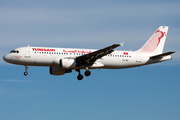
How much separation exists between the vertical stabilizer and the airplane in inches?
24.8

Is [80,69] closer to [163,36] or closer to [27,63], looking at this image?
[27,63]

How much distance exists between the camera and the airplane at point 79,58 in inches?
1962

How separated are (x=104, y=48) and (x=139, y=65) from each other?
10.0 meters

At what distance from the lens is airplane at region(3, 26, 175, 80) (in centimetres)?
4984

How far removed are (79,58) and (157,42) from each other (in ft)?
51.3

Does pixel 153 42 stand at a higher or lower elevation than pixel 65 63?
higher

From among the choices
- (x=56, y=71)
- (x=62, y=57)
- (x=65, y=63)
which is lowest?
(x=56, y=71)

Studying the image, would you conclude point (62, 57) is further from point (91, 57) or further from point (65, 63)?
point (91, 57)

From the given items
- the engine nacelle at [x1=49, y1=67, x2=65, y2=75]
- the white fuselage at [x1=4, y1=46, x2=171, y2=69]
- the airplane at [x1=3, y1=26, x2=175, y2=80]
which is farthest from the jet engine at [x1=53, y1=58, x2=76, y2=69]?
the engine nacelle at [x1=49, y1=67, x2=65, y2=75]

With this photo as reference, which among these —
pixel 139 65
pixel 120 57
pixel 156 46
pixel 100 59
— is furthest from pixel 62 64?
A: pixel 156 46

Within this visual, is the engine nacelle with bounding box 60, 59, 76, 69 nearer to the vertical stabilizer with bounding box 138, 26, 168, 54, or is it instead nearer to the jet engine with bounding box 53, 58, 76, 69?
the jet engine with bounding box 53, 58, 76, 69

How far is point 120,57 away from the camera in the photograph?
53.6 meters

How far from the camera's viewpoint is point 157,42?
58688mm

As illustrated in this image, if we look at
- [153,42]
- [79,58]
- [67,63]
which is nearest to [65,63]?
[67,63]
